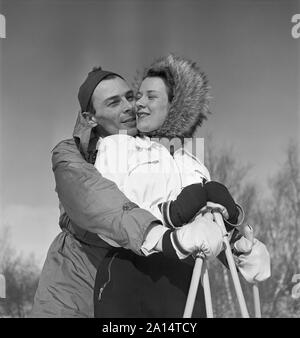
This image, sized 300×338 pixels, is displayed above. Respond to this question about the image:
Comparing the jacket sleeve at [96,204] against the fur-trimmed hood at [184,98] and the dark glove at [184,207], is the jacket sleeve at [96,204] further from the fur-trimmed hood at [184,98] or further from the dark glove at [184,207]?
the fur-trimmed hood at [184,98]

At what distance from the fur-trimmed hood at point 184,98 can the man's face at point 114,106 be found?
0.29ft

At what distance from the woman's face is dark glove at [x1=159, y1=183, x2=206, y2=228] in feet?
1.07

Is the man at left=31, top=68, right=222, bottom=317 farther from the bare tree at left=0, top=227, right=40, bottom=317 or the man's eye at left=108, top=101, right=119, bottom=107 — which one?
the bare tree at left=0, top=227, right=40, bottom=317

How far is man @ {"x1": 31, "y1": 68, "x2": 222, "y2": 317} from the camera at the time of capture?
132 cm

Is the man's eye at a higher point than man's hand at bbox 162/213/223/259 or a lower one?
higher

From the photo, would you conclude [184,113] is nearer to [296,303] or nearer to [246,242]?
[246,242]

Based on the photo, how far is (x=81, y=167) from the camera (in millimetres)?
1538

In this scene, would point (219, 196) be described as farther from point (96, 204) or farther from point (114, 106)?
point (114, 106)

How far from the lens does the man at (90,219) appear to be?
132cm

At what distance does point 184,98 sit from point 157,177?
292mm

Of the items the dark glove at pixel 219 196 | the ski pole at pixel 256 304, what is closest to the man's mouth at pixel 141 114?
the dark glove at pixel 219 196

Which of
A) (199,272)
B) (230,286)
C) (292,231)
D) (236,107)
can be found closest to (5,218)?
(236,107)

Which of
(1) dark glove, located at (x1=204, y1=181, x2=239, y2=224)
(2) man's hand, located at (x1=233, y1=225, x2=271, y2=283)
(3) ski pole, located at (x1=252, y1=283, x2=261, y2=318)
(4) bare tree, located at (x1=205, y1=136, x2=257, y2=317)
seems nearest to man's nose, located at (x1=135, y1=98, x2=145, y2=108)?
(1) dark glove, located at (x1=204, y1=181, x2=239, y2=224)

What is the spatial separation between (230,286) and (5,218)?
306cm
